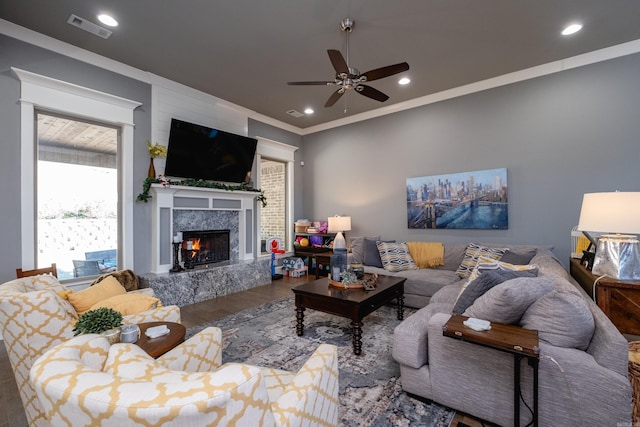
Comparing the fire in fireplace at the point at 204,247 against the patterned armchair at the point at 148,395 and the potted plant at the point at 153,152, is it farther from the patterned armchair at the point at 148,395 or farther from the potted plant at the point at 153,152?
the patterned armchair at the point at 148,395

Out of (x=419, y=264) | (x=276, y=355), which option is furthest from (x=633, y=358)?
(x=419, y=264)

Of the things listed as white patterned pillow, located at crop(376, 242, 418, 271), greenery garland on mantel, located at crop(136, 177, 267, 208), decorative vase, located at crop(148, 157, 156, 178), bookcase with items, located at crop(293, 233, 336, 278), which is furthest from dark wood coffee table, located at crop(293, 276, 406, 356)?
decorative vase, located at crop(148, 157, 156, 178)

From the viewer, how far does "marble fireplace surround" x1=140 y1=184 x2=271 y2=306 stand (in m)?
3.96

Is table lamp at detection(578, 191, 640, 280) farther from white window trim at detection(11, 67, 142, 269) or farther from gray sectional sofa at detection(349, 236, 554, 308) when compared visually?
white window trim at detection(11, 67, 142, 269)

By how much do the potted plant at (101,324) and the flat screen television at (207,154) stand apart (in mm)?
3035

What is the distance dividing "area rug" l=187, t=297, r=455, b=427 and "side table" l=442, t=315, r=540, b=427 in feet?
1.81

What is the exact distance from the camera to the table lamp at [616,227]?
1.86 meters

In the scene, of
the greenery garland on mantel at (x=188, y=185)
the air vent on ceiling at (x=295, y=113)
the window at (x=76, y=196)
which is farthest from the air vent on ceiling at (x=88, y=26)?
the air vent on ceiling at (x=295, y=113)

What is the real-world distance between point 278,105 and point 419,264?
3.59m

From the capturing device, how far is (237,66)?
3779 millimetres

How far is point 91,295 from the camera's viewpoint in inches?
82.0

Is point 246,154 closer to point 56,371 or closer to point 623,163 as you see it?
point 56,371

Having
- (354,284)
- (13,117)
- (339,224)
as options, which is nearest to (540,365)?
(354,284)

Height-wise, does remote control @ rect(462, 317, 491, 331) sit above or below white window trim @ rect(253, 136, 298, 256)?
below
